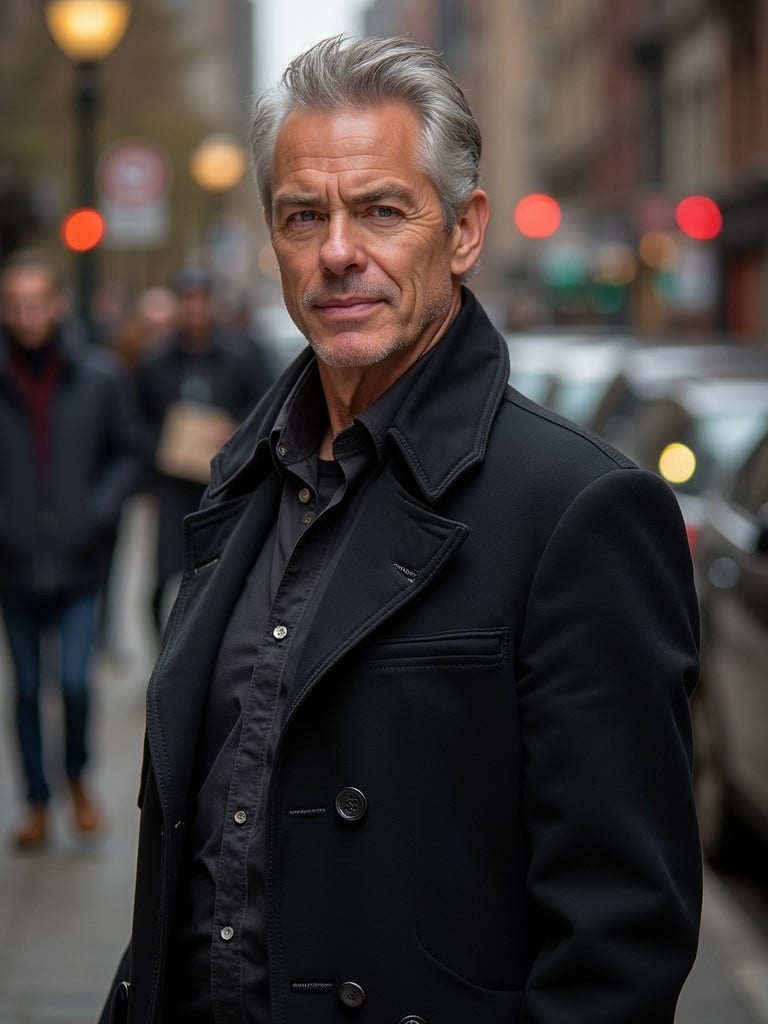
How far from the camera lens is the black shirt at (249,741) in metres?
2.38

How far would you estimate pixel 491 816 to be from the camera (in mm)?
2258

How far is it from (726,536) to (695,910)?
5174 millimetres

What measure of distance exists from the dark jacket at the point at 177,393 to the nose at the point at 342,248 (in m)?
7.07

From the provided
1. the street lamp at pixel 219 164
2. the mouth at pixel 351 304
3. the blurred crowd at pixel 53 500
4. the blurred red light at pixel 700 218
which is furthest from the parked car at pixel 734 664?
the blurred red light at pixel 700 218

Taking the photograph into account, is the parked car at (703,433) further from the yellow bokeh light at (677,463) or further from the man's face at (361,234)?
the man's face at (361,234)

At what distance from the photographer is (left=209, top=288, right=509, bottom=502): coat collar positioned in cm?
237

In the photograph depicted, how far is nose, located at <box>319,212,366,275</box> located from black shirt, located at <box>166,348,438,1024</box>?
16 cm

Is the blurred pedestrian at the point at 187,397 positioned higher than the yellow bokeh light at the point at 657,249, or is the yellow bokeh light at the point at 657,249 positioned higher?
the blurred pedestrian at the point at 187,397

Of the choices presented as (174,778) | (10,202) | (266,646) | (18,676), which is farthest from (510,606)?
(10,202)

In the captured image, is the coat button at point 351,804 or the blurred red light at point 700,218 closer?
the coat button at point 351,804

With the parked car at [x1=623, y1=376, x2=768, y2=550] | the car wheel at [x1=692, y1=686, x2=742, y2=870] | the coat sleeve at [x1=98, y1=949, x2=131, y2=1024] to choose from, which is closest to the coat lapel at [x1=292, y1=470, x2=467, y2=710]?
the coat sleeve at [x1=98, y1=949, x2=131, y2=1024]

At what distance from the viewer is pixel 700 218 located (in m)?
36.1

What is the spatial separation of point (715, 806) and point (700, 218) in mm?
30128

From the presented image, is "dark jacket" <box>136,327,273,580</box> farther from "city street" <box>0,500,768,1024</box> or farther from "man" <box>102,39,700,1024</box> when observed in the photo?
"man" <box>102,39,700,1024</box>
